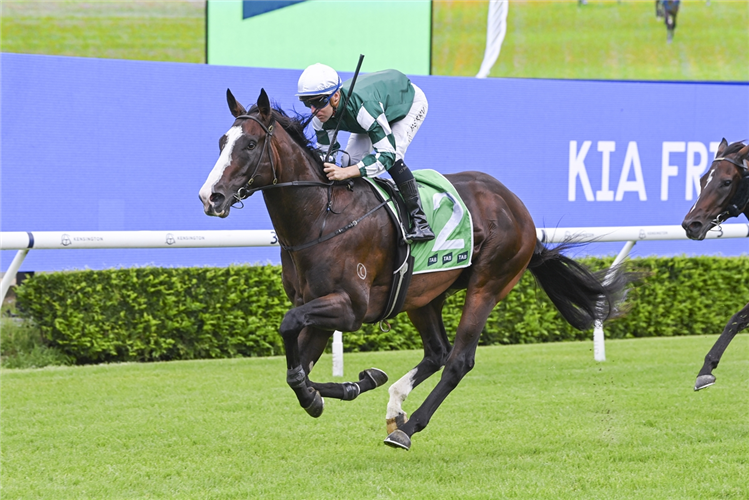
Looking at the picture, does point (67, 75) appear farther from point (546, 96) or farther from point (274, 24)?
point (546, 96)

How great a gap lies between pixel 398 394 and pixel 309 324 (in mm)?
802

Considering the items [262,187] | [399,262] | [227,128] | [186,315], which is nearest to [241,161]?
[262,187]

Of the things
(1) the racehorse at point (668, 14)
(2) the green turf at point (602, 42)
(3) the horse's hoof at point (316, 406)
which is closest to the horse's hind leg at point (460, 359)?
(3) the horse's hoof at point (316, 406)

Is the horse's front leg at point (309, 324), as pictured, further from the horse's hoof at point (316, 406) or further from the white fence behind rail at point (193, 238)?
the white fence behind rail at point (193, 238)

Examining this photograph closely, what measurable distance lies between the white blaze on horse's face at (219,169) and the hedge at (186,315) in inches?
134

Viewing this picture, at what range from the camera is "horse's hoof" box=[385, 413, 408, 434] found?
13.1ft

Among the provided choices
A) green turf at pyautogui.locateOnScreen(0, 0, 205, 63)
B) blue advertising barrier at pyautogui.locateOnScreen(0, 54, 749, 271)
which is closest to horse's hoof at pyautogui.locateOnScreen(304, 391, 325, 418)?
blue advertising barrier at pyautogui.locateOnScreen(0, 54, 749, 271)

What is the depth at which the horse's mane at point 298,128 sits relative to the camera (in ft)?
12.5

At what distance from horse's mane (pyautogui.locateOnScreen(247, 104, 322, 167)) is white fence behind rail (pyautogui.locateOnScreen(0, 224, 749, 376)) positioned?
1790 mm

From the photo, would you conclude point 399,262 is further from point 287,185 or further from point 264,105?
point 264,105

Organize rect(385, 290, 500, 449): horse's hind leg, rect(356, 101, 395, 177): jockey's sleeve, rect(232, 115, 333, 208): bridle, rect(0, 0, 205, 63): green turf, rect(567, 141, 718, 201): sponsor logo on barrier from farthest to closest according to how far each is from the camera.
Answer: rect(0, 0, 205, 63): green turf < rect(567, 141, 718, 201): sponsor logo on barrier < rect(385, 290, 500, 449): horse's hind leg < rect(356, 101, 395, 177): jockey's sleeve < rect(232, 115, 333, 208): bridle

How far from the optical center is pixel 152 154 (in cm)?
798

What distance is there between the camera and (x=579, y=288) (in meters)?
5.04

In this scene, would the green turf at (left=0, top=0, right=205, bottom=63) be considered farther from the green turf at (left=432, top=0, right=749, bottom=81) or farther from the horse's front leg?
the horse's front leg
